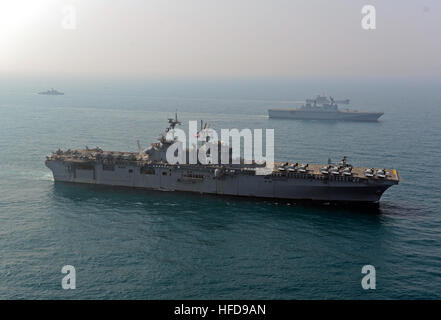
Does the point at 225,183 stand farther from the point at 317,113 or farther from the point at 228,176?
the point at 317,113

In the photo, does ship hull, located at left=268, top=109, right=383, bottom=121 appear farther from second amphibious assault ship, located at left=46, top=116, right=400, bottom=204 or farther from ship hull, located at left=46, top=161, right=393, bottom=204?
ship hull, located at left=46, top=161, right=393, bottom=204

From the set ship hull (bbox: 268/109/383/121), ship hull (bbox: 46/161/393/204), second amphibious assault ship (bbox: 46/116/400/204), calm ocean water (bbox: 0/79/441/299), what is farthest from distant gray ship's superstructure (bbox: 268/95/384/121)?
ship hull (bbox: 46/161/393/204)

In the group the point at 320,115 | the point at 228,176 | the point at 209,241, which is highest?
the point at 320,115

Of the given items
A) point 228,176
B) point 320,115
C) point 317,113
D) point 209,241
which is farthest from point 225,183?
point 317,113

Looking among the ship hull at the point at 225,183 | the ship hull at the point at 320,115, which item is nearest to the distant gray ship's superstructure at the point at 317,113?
the ship hull at the point at 320,115

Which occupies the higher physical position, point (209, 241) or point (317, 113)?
point (317, 113)

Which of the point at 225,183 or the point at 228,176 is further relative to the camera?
the point at 225,183
